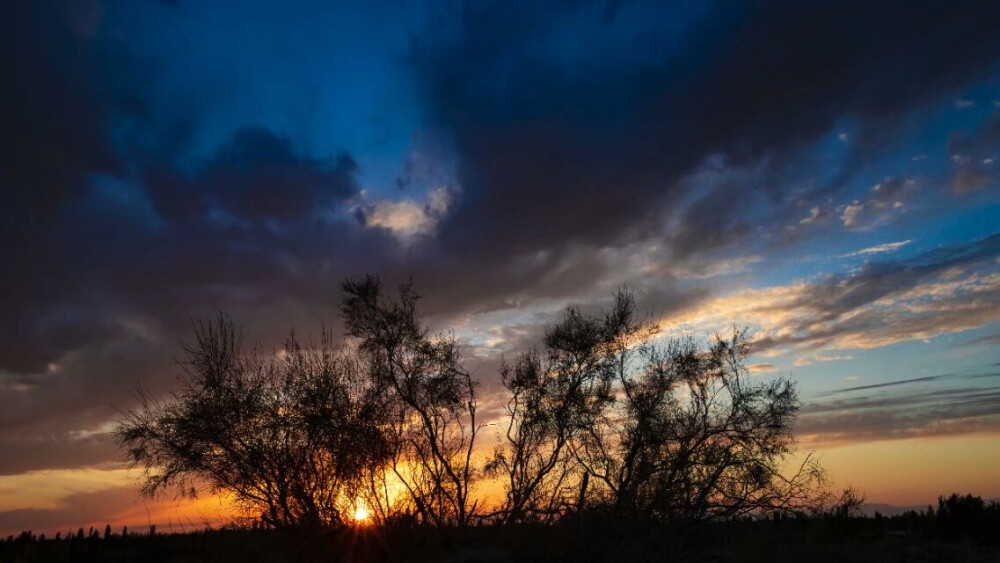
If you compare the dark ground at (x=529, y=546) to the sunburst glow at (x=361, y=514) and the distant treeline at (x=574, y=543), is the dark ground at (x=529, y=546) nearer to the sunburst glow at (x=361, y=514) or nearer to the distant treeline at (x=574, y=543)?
the distant treeline at (x=574, y=543)

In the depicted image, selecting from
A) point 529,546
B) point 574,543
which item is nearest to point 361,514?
point 529,546

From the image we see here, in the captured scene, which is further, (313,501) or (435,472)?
(435,472)

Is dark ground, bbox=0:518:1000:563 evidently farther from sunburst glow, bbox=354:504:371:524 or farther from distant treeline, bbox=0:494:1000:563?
sunburst glow, bbox=354:504:371:524

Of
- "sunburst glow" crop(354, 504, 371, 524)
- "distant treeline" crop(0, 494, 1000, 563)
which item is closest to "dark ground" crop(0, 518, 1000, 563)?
"distant treeline" crop(0, 494, 1000, 563)

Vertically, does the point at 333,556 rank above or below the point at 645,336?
below

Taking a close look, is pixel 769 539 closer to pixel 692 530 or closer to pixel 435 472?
pixel 692 530

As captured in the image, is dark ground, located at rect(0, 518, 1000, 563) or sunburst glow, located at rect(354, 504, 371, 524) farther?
sunburst glow, located at rect(354, 504, 371, 524)

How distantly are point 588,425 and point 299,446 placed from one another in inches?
426

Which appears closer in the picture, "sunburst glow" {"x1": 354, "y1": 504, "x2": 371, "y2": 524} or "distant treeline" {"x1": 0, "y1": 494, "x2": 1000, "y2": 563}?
"distant treeline" {"x1": 0, "y1": 494, "x2": 1000, "y2": 563}

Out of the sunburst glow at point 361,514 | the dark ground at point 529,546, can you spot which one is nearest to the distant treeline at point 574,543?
the dark ground at point 529,546

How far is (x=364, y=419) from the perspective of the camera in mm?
21578

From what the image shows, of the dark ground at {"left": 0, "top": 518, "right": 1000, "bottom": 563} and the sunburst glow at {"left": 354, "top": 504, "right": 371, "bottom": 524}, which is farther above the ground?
the sunburst glow at {"left": 354, "top": 504, "right": 371, "bottom": 524}

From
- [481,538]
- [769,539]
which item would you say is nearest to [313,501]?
[481,538]

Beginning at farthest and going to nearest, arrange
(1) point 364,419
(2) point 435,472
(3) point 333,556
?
1. (2) point 435,472
2. (1) point 364,419
3. (3) point 333,556
